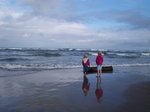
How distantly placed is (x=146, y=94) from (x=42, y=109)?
5.11 metres

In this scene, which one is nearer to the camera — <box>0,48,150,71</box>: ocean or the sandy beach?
the sandy beach

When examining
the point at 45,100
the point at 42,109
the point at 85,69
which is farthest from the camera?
the point at 85,69

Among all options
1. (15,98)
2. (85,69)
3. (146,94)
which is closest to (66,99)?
(15,98)

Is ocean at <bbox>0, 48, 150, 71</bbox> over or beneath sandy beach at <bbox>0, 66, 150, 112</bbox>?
over

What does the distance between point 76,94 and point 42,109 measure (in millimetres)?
2686

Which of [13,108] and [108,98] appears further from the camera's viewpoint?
[108,98]

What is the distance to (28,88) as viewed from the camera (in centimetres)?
1163

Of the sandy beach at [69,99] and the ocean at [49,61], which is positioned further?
the ocean at [49,61]

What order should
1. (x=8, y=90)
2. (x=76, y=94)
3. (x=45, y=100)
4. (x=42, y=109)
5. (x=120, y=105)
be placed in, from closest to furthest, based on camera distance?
(x=42, y=109) → (x=120, y=105) → (x=45, y=100) → (x=76, y=94) → (x=8, y=90)

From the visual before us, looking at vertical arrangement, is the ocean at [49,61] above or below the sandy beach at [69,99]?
above

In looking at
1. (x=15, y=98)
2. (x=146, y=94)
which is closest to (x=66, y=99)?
(x=15, y=98)

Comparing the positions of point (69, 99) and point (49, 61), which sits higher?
point (49, 61)

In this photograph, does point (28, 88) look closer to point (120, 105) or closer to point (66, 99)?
point (66, 99)

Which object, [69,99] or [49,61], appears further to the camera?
[49,61]
